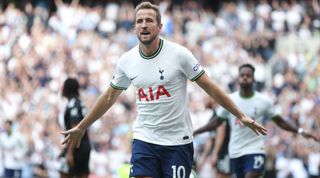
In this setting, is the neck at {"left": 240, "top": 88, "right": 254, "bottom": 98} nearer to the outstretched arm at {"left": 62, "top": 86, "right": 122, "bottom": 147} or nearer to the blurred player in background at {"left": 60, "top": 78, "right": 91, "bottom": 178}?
the blurred player in background at {"left": 60, "top": 78, "right": 91, "bottom": 178}

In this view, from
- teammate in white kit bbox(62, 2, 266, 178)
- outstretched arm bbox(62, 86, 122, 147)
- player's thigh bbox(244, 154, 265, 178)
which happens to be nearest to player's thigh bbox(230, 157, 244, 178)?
player's thigh bbox(244, 154, 265, 178)

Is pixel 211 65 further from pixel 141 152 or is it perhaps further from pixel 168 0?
pixel 141 152

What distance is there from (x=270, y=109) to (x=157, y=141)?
14.2ft

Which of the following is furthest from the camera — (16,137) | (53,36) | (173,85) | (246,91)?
(53,36)

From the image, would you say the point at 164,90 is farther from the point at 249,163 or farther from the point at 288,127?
the point at 288,127

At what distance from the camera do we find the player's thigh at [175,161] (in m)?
9.39

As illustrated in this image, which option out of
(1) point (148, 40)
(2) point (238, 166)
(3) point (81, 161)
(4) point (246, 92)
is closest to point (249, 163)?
(2) point (238, 166)

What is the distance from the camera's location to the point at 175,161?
30.8 ft

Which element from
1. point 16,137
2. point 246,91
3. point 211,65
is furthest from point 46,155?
point 246,91

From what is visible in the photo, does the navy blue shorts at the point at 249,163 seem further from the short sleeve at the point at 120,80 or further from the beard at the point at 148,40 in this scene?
the beard at the point at 148,40

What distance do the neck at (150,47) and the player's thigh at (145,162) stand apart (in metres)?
0.94

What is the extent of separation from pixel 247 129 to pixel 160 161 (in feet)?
13.3

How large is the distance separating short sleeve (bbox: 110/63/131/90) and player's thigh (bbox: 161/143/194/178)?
845mm

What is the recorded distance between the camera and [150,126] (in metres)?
9.46
